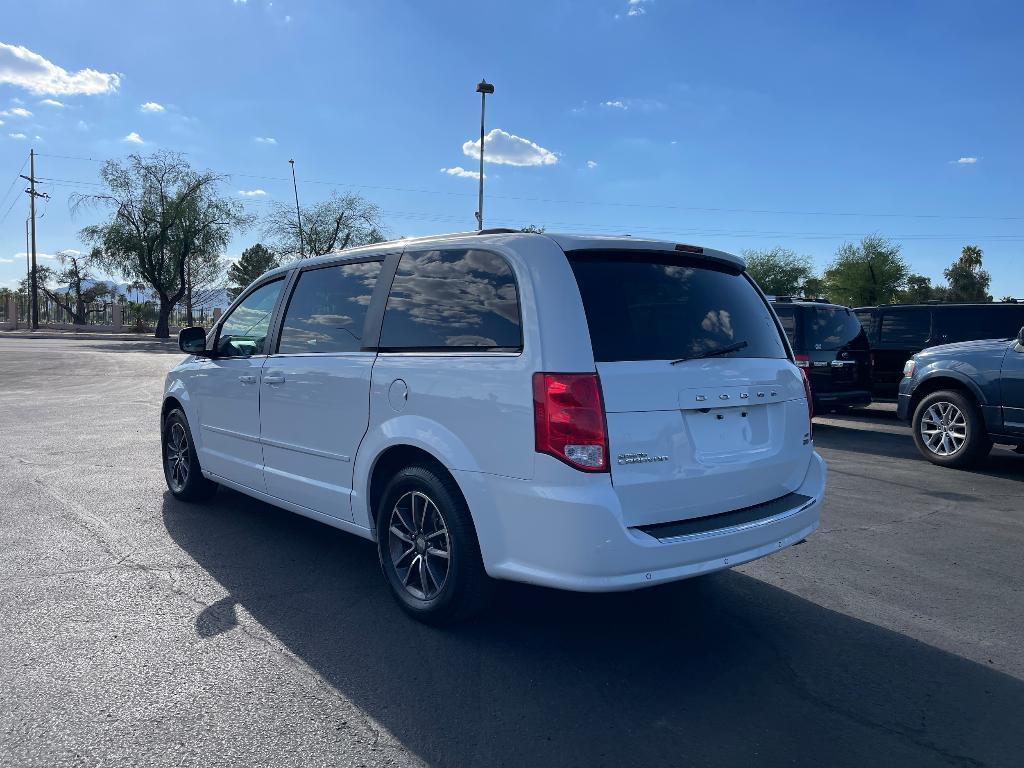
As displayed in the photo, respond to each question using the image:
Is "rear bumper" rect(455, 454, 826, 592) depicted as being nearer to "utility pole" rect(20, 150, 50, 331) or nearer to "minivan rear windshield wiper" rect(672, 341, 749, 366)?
"minivan rear windshield wiper" rect(672, 341, 749, 366)

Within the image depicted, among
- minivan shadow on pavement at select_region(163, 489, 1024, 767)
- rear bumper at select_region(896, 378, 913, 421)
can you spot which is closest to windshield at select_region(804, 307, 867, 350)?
rear bumper at select_region(896, 378, 913, 421)

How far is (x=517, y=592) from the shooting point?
14.3 ft

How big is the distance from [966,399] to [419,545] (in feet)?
23.3

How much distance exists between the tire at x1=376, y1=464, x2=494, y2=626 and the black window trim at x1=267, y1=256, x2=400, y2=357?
2.60 feet

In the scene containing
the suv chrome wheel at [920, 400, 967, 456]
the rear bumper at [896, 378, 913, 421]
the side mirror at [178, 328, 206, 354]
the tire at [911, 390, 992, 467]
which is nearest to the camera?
the side mirror at [178, 328, 206, 354]

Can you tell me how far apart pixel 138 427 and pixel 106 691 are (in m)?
7.89

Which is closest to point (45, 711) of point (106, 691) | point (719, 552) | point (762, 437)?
point (106, 691)

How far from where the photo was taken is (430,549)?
3.76m

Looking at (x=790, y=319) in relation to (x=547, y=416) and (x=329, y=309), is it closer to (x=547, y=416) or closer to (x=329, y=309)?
(x=329, y=309)

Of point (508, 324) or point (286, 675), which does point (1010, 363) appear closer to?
point (508, 324)

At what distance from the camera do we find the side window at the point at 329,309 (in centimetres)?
434

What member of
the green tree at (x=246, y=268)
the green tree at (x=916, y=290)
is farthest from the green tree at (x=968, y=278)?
the green tree at (x=246, y=268)

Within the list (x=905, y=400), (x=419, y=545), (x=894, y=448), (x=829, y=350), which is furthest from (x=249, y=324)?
(x=829, y=350)

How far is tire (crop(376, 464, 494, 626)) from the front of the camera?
3.54 metres
